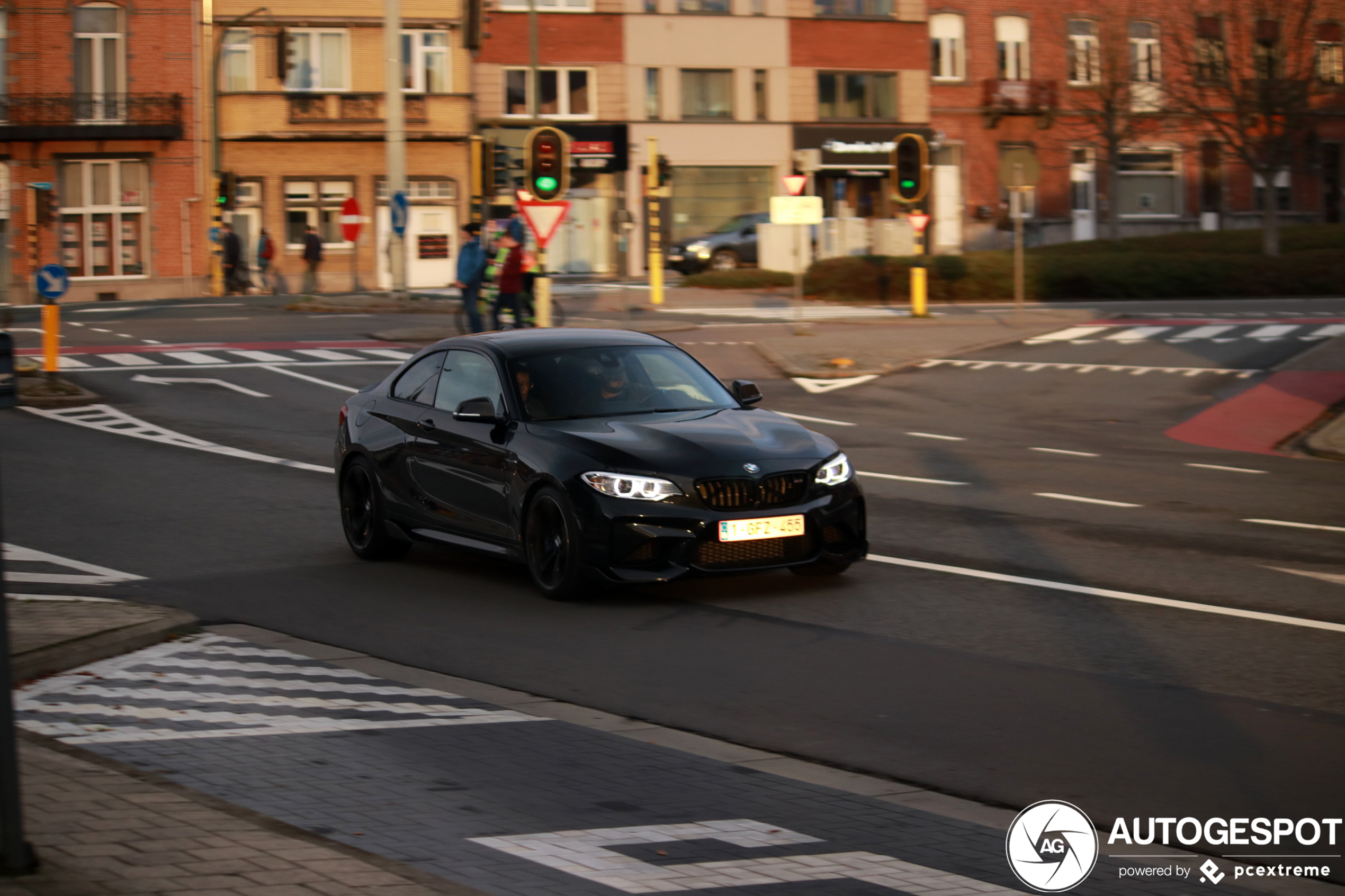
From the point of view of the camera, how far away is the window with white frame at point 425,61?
54625 millimetres

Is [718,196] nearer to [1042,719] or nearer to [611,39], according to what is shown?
[611,39]

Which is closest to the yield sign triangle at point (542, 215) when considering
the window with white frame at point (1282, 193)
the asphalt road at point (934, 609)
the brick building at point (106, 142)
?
the asphalt road at point (934, 609)

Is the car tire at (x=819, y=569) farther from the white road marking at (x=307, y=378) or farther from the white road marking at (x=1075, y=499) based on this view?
the white road marking at (x=307, y=378)

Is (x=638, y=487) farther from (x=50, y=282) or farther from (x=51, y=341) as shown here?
(x=51, y=341)

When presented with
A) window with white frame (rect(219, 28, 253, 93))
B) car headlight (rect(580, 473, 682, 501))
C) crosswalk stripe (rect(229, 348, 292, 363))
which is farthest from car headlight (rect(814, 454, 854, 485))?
window with white frame (rect(219, 28, 253, 93))

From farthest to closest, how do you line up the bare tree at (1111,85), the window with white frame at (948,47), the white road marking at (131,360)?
1. the window with white frame at (948,47)
2. the bare tree at (1111,85)
3. the white road marking at (131,360)

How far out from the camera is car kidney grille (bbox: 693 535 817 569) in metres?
9.56

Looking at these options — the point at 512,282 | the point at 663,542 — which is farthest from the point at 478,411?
the point at 512,282

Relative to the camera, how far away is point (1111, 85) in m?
55.9

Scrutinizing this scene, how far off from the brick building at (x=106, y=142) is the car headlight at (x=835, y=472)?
45.3 m

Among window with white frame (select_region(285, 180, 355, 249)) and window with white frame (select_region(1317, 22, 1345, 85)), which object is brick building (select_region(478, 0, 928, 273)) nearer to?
window with white frame (select_region(285, 180, 355, 249))

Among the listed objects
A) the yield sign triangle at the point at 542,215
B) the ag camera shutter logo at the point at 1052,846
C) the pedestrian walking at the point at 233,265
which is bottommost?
the ag camera shutter logo at the point at 1052,846

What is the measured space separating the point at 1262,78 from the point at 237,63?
29.5 meters

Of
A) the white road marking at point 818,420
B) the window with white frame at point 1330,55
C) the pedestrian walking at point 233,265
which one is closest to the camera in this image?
the white road marking at point 818,420
